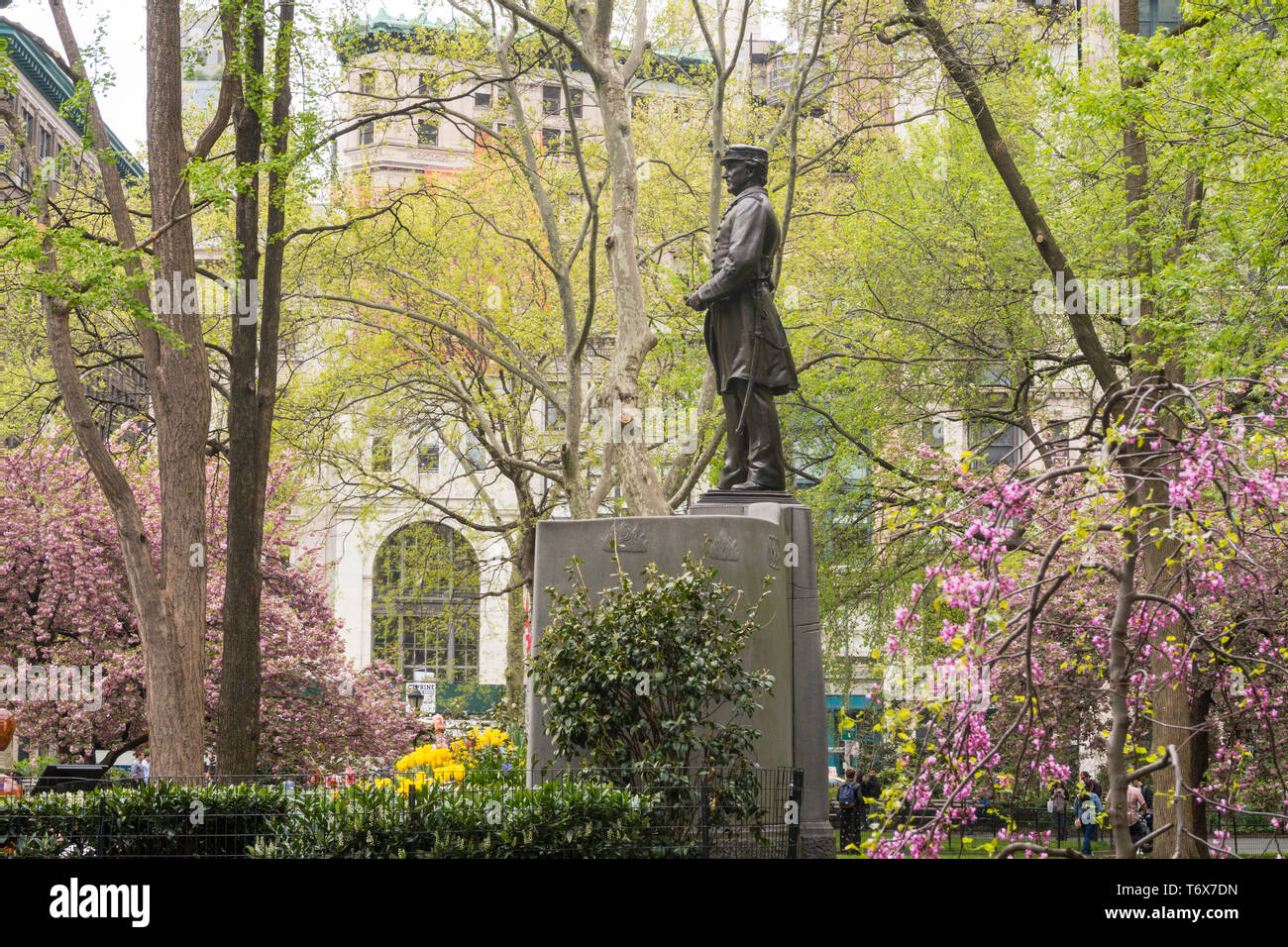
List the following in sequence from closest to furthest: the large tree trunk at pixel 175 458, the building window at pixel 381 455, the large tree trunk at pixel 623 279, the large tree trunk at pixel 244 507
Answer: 1. the large tree trunk at pixel 175 458
2. the large tree trunk at pixel 244 507
3. the large tree trunk at pixel 623 279
4. the building window at pixel 381 455

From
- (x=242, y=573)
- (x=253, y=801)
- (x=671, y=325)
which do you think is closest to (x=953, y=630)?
(x=253, y=801)

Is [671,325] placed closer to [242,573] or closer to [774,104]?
[774,104]

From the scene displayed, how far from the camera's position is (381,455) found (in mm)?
30078

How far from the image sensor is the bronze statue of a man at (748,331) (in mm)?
10992

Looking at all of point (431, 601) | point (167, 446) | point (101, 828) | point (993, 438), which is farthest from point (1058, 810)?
point (101, 828)

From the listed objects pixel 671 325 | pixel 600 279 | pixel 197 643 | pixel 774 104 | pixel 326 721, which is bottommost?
pixel 326 721

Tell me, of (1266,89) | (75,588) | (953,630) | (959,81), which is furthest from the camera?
(75,588)

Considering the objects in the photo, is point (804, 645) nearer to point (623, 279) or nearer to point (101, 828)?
point (101, 828)

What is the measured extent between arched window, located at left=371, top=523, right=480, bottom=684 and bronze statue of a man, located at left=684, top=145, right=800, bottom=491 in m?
18.4

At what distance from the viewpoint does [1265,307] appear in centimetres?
1342

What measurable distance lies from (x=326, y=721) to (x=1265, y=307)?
17143 millimetres

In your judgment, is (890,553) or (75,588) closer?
(890,553)

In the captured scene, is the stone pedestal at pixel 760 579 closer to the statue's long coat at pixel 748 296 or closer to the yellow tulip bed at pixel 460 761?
the yellow tulip bed at pixel 460 761

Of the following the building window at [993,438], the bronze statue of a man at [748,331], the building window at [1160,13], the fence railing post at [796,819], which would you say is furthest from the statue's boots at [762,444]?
the building window at [1160,13]
